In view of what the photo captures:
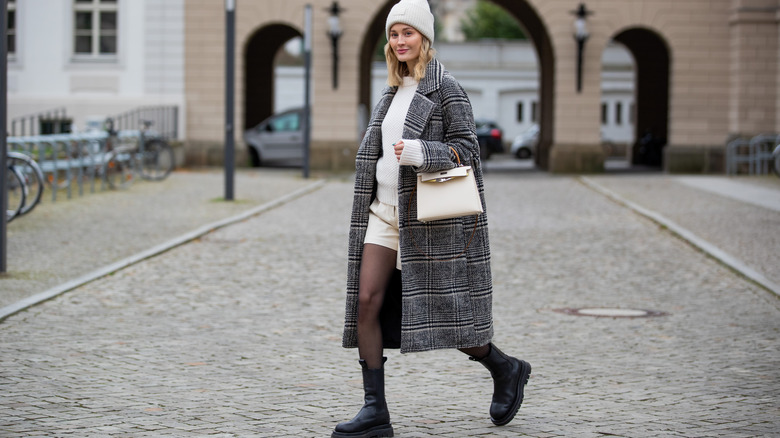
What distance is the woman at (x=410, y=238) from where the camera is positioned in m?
→ 4.60

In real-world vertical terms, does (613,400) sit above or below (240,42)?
below

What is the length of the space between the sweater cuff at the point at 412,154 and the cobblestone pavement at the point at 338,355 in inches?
45.4

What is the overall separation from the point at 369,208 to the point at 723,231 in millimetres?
9125

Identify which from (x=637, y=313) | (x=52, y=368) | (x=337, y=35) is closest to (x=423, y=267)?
(x=52, y=368)

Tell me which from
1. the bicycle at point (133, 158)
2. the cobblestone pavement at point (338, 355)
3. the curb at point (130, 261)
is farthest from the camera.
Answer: the bicycle at point (133, 158)

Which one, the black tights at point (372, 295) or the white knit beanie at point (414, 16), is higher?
the white knit beanie at point (414, 16)

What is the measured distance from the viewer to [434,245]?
461 cm

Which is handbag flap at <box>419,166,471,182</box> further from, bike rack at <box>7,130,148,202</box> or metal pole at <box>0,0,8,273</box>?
bike rack at <box>7,130,148,202</box>

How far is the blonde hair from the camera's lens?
465cm

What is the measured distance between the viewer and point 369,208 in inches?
186

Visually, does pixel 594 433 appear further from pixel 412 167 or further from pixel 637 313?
pixel 637 313

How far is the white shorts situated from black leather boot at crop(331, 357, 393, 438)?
1.52 feet

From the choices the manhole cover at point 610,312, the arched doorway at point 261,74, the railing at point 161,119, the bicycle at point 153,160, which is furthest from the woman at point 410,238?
the arched doorway at point 261,74

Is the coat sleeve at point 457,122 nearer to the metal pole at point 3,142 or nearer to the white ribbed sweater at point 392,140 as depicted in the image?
the white ribbed sweater at point 392,140
